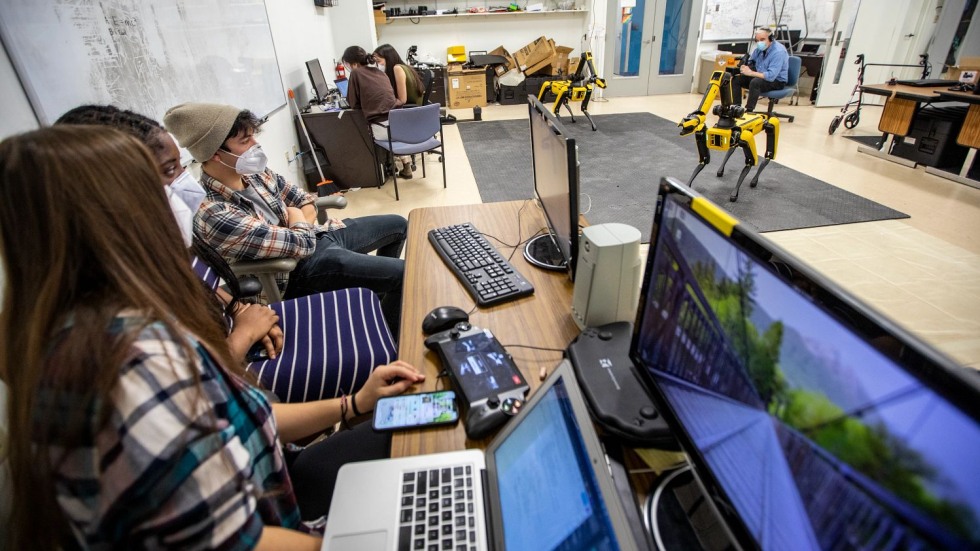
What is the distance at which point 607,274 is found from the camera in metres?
0.98

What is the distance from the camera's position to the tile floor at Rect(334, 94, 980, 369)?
2.28 m

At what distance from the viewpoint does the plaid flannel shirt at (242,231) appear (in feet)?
5.12

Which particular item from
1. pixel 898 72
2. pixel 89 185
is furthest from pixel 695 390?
pixel 898 72

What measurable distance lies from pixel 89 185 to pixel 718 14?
955 cm

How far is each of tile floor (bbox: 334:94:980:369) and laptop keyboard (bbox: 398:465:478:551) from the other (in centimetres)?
91

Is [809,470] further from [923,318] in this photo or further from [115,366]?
[923,318]

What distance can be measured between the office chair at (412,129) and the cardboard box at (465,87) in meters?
3.90

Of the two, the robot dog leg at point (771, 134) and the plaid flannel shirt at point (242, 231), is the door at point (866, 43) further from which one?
the plaid flannel shirt at point (242, 231)

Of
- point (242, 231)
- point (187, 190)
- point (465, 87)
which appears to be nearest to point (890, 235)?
point (242, 231)

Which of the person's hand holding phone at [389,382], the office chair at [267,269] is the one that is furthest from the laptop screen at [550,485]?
the office chair at [267,269]

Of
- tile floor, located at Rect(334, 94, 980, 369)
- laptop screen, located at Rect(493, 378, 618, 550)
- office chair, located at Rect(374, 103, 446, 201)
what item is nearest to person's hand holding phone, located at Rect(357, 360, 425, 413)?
laptop screen, located at Rect(493, 378, 618, 550)

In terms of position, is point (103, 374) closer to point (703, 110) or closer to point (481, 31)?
point (703, 110)

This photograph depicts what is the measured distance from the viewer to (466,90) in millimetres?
7535

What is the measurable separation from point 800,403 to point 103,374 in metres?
0.72
